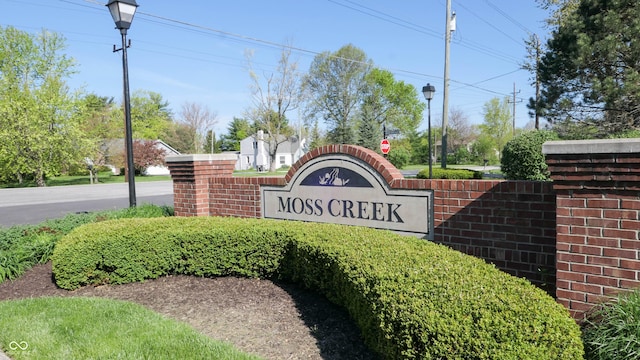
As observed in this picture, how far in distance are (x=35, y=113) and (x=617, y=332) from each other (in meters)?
35.0

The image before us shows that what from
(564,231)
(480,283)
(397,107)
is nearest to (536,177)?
(564,231)

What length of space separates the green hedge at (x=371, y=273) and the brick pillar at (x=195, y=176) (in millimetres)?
1459

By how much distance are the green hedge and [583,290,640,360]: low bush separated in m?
0.33

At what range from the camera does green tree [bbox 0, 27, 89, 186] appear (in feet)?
95.6

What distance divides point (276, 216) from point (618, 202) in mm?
4471

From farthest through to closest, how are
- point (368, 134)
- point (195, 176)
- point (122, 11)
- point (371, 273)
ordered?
point (368, 134), point (122, 11), point (195, 176), point (371, 273)

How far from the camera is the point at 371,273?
314 centimetres

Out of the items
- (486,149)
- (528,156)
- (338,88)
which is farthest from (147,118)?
(528,156)

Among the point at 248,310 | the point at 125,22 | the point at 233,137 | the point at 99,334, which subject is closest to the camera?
the point at 99,334

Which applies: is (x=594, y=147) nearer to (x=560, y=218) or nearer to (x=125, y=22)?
(x=560, y=218)

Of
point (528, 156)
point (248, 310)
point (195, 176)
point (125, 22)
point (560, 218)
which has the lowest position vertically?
point (248, 310)

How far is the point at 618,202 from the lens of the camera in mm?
2969

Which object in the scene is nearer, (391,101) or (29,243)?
(29,243)

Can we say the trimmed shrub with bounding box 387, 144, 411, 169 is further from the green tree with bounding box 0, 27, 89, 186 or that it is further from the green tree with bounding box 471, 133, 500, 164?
the green tree with bounding box 0, 27, 89, 186
